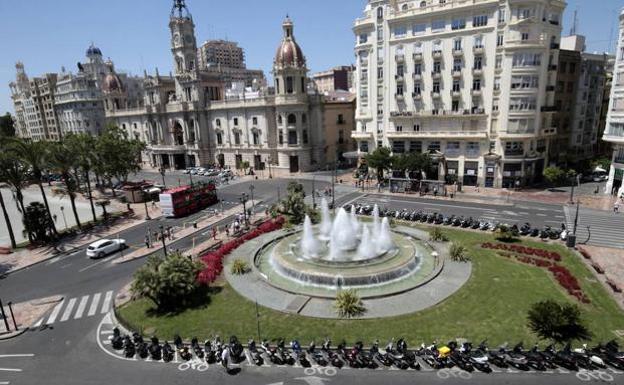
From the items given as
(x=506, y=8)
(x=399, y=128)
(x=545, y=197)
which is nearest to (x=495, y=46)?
(x=506, y=8)

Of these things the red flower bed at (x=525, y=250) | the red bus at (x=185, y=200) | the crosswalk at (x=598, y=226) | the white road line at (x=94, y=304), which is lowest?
the crosswalk at (x=598, y=226)

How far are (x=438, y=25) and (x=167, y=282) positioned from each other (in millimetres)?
59402

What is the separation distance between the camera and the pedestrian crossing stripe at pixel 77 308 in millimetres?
27311

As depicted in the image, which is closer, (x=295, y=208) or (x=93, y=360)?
(x=93, y=360)

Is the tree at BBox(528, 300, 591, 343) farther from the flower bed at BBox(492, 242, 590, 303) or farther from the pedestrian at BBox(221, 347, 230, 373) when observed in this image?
the pedestrian at BBox(221, 347, 230, 373)

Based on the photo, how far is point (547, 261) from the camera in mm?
32875

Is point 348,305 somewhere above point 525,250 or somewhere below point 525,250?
above

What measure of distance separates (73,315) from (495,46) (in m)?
64.2

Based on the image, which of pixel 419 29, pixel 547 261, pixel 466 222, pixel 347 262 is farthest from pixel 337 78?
pixel 347 262

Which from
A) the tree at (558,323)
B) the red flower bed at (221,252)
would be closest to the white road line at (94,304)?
the red flower bed at (221,252)

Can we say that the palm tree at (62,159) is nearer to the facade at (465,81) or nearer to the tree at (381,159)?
the tree at (381,159)

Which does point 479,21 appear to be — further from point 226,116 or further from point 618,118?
point 226,116

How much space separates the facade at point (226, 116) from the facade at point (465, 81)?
1622 centimetres

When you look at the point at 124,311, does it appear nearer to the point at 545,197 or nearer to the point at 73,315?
the point at 73,315
